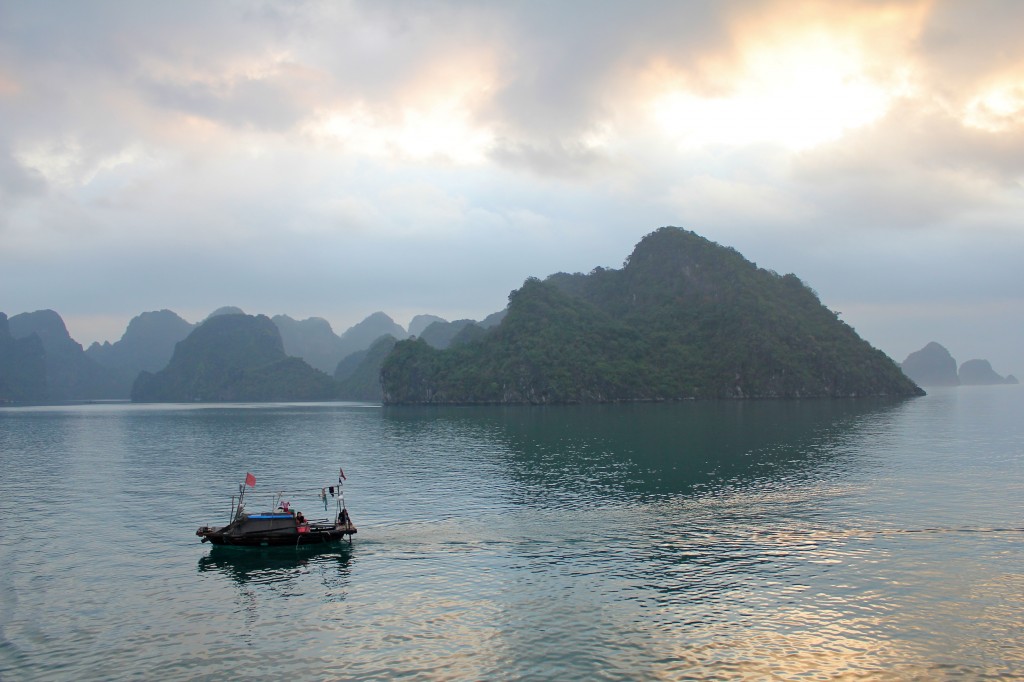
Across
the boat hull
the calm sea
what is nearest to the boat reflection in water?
the calm sea

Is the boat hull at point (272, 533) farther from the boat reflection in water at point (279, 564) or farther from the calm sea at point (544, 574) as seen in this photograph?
the calm sea at point (544, 574)

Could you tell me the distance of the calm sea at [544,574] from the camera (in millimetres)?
25969

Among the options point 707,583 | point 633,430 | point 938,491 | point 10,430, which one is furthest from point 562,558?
point 10,430

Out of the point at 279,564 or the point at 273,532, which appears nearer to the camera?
the point at 279,564

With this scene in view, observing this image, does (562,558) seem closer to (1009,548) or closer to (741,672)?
(741,672)

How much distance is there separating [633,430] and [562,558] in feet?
267

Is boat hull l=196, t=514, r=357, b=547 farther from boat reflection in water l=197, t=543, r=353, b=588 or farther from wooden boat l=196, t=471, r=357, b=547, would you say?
boat reflection in water l=197, t=543, r=353, b=588

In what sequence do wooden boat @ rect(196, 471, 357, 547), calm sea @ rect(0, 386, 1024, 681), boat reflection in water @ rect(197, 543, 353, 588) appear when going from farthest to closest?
wooden boat @ rect(196, 471, 357, 547)
boat reflection in water @ rect(197, 543, 353, 588)
calm sea @ rect(0, 386, 1024, 681)

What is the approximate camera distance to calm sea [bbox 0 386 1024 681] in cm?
2597

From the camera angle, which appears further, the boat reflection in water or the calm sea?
the boat reflection in water

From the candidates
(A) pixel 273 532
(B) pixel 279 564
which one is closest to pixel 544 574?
(B) pixel 279 564

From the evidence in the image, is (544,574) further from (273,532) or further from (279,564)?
(273,532)

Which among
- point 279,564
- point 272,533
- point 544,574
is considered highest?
point 272,533

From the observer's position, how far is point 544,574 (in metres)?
36.1
